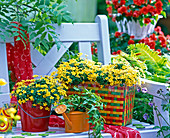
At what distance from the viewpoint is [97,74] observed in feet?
6.50

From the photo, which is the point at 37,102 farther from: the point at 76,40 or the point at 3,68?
the point at 76,40

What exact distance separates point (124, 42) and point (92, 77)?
6.35 ft

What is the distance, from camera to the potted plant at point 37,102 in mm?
1764

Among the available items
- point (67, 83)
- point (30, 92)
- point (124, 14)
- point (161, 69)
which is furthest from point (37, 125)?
point (124, 14)

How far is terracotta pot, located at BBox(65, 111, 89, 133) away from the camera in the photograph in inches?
69.4

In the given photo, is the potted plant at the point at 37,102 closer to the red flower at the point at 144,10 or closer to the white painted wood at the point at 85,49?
the white painted wood at the point at 85,49

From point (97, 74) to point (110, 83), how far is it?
0.35 ft

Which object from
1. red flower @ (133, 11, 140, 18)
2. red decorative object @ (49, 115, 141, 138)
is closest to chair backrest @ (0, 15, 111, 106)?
red decorative object @ (49, 115, 141, 138)

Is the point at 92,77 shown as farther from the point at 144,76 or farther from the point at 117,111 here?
the point at 144,76

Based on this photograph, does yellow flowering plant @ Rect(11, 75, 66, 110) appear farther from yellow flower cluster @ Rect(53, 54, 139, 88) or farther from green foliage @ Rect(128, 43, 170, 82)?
green foliage @ Rect(128, 43, 170, 82)

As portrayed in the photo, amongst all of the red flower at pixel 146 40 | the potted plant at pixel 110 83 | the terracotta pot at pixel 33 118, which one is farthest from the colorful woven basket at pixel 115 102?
the red flower at pixel 146 40

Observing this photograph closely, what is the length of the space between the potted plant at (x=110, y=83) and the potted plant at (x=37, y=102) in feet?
0.46

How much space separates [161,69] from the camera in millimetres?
2520

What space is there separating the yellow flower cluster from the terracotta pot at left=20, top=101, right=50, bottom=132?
27 centimetres
